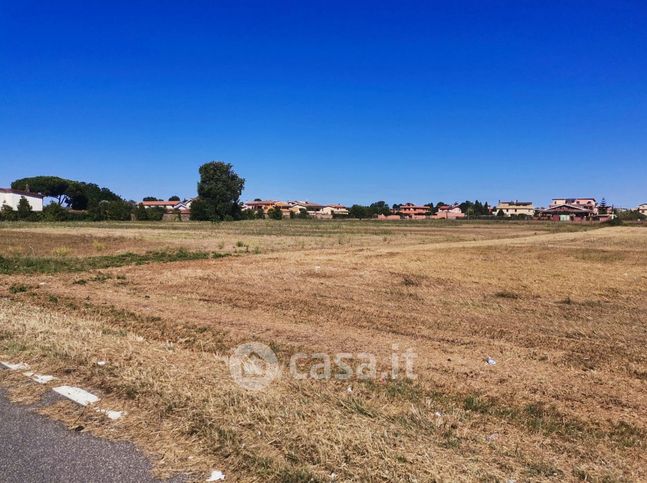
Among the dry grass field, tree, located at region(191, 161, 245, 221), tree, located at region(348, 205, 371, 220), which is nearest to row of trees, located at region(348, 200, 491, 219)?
tree, located at region(348, 205, 371, 220)

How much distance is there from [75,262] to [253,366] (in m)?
14.9

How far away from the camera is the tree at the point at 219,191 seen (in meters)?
87.9

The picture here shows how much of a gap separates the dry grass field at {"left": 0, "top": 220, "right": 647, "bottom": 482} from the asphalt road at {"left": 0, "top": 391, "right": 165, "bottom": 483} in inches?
5.2

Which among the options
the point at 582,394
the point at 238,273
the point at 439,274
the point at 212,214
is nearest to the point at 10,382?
the point at 582,394

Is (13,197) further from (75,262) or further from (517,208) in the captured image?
(517,208)

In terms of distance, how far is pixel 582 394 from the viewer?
14.8 feet

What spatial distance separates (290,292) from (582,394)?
283 inches

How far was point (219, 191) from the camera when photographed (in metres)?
89.1

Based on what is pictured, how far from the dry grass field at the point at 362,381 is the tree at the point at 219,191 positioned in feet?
256

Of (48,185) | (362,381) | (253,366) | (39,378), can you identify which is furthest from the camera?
(48,185)

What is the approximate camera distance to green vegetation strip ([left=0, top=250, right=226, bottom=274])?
48.5 ft

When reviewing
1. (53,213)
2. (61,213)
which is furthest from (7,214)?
(61,213)

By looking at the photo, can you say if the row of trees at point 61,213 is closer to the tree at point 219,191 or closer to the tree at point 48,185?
the tree at point 219,191

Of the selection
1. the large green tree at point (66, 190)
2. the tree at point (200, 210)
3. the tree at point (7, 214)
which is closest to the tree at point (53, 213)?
the tree at point (7, 214)
